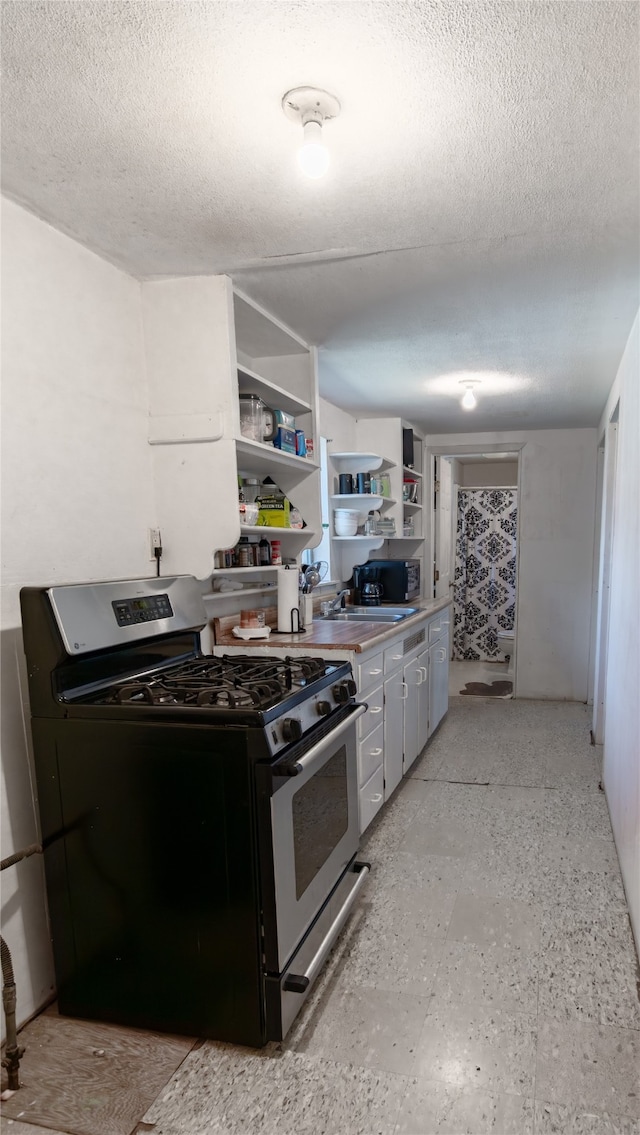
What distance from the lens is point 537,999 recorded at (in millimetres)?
1786

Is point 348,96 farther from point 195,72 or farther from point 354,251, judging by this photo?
Answer: point 354,251

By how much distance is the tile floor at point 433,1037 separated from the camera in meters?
1.43

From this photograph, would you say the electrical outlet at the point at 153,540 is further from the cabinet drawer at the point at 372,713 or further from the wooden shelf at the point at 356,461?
the wooden shelf at the point at 356,461

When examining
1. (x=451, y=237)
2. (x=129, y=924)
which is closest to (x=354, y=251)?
(x=451, y=237)

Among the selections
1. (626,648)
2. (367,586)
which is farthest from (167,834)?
(367,586)

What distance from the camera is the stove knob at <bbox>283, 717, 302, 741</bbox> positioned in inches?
64.0

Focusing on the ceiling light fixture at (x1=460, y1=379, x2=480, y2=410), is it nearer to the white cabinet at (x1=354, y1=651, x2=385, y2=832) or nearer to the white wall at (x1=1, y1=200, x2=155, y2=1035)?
the white cabinet at (x1=354, y1=651, x2=385, y2=832)

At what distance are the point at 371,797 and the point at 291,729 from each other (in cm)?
130

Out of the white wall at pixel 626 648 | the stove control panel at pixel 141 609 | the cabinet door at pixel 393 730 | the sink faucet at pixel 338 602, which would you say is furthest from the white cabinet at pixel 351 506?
the stove control panel at pixel 141 609

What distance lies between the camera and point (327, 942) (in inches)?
72.7

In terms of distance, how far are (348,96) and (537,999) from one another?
2.37m

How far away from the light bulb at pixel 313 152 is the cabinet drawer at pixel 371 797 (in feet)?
7.33

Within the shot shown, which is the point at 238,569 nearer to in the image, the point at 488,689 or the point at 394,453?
the point at 394,453

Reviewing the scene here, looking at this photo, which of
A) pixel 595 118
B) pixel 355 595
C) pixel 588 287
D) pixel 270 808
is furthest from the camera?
pixel 355 595
